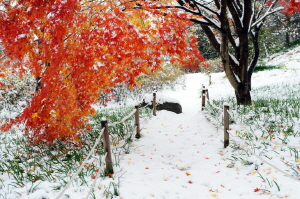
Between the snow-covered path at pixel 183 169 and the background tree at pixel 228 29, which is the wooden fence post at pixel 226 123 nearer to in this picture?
the snow-covered path at pixel 183 169

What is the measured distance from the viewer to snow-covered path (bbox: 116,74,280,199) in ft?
12.5

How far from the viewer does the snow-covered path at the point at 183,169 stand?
3.82m

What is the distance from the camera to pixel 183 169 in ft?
16.4

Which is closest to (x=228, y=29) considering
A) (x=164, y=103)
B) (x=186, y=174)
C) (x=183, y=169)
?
(x=164, y=103)

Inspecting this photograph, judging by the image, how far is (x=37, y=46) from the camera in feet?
18.5

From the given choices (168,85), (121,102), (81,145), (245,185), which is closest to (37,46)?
(81,145)

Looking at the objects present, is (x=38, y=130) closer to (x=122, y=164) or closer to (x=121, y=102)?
(x=122, y=164)

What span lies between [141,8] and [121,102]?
11235mm

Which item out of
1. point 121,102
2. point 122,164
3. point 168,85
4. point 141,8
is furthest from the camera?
point 168,85

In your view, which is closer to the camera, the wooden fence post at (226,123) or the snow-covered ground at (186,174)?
the snow-covered ground at (186,174)

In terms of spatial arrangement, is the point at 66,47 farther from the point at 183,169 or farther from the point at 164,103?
the point at 164,103

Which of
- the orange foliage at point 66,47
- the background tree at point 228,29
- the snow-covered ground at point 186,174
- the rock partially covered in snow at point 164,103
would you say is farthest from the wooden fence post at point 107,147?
the rock partially covered in snow at point 164,103

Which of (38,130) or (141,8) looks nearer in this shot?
(38,130)

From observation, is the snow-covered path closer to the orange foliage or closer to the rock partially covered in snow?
the orange foliage
